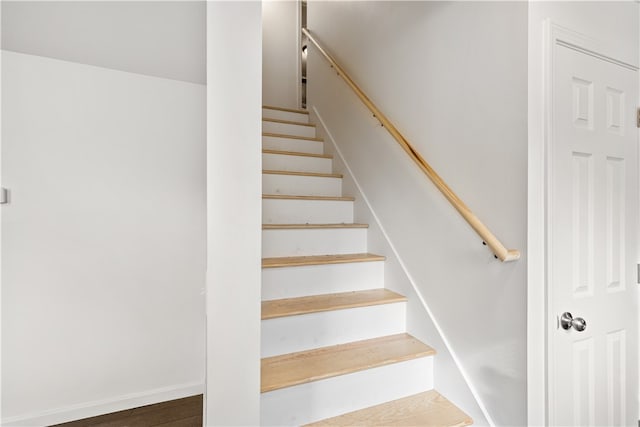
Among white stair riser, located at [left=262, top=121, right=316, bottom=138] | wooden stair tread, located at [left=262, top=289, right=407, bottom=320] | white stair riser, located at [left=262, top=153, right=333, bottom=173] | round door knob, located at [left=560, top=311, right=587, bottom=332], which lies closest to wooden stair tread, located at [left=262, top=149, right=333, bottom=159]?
white stair riser, located at [left=262, top=153, right=333, bottom=173]

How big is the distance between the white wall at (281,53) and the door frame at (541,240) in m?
3.32

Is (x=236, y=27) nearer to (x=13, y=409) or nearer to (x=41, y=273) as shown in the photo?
(x=41, y=273)

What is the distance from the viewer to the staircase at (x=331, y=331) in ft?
4.68

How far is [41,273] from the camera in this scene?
213 centimetres

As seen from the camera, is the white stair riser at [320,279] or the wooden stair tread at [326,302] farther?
the white stair riser at [320,279]

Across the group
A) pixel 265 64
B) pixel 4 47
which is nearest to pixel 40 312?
pixel 4 47

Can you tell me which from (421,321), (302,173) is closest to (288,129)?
(302,173)

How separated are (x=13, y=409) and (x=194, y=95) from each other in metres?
2.38

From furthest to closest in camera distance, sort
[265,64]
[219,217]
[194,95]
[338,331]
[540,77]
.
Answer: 1. [265,64]
2. [194,95]
3. [338,331]
4. [540,77]
5. [219,217]

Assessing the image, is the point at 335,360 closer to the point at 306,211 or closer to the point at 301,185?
the point at 306,211

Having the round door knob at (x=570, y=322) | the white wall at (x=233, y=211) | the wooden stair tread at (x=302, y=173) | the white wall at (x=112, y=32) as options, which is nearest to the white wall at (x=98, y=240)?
the white wall at (x=112, y=32)

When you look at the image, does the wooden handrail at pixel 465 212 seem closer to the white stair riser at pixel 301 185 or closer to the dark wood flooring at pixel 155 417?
the white stair riser at pixel 301 185

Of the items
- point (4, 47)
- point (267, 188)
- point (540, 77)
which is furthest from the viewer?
point (267, 188)

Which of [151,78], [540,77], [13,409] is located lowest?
[13,409]
